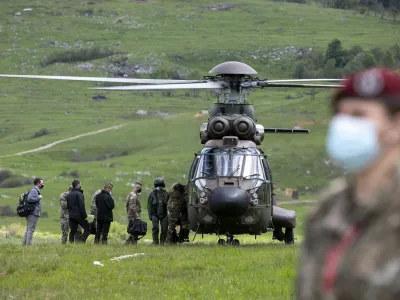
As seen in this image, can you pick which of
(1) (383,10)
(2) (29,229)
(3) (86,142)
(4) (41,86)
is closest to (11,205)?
(3) (86,142)

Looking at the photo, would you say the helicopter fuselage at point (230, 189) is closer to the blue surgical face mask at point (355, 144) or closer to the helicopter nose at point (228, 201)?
the helicopter nose at point (228, 201)

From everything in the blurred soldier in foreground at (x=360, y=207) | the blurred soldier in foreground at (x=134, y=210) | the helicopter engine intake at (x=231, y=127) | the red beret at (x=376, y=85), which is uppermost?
the red beret at (x=376, y=85)

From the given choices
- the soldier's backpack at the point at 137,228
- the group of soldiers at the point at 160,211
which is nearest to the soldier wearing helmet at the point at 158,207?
the group of soldiers at the point at 160,211

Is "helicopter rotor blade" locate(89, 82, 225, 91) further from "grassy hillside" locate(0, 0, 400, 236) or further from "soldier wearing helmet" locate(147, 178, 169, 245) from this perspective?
"grassy hillside" locate(0, 0, 400, 236)

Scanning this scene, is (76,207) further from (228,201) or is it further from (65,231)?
(228,201)

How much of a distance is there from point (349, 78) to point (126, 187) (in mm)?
80994

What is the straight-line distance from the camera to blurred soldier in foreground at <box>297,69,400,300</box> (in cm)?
328

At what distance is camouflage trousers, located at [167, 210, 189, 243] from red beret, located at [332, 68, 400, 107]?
64.1ft

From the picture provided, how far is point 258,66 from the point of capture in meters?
161

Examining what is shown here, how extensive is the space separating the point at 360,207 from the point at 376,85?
0.44 meters

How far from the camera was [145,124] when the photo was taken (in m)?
93.2

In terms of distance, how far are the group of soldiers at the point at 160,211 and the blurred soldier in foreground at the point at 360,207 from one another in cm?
1939

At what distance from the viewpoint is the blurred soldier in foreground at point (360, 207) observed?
3281 millimetres

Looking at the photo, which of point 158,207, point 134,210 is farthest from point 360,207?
point 158,207
